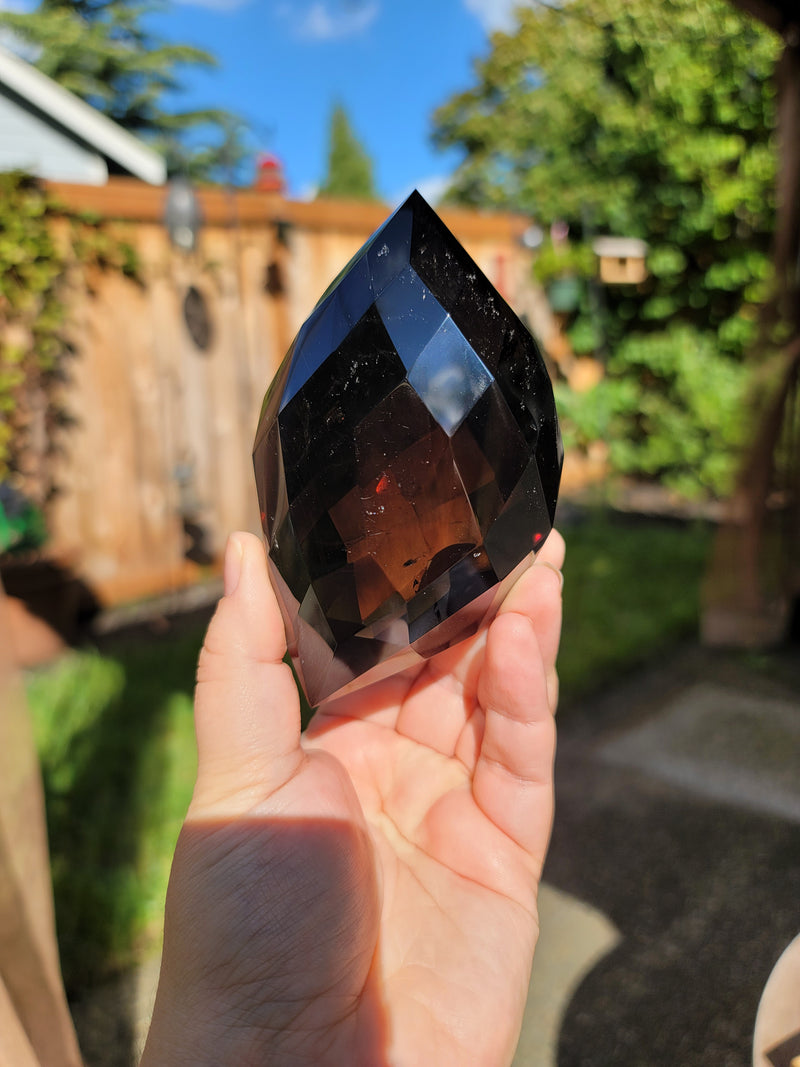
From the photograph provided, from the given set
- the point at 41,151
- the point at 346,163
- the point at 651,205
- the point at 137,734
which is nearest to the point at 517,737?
the point at 137,734

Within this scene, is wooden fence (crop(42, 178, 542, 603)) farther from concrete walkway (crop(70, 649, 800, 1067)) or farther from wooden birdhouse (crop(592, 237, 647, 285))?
concrete walkway (crop(70, 649, 800, 1067))

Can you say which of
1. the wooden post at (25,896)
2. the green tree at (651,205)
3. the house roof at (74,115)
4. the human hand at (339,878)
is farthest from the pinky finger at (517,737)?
the green tree at (651,205)

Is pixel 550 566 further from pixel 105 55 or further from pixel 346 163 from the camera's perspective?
pixel 346 163

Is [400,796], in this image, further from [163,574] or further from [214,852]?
[163,574]

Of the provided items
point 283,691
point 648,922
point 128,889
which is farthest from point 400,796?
point 128,889

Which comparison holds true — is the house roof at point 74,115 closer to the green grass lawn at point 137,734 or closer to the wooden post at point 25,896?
the wooden post at point 25,896

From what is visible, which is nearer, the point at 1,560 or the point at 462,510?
the point at 462,510
